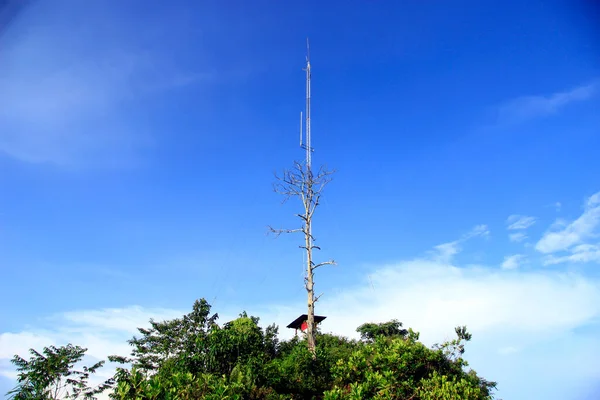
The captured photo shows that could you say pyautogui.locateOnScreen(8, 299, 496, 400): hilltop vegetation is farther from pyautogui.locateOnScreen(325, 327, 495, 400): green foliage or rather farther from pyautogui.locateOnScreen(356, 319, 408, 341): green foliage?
pyautogui.locateOnScreen(356, 319, 408, 341): green foliage

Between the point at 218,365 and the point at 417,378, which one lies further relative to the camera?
the point at 218,365

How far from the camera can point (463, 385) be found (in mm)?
11484

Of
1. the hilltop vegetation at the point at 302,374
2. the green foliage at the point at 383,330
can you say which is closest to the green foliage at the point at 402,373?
the hilltop vegetation at the point at 302,374

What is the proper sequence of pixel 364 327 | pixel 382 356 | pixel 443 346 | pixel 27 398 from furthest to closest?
pixel 364 327 → pixel 27 398 → pixel 443 346 → pixel 382 356

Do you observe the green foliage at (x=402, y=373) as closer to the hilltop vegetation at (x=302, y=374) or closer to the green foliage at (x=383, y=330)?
the hilltop vegetation at (x=302, y=374)

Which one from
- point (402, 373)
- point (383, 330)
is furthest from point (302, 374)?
point (383, 330)

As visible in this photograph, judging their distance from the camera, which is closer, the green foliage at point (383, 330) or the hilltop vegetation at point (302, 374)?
the hilltop vegetation at point (302, 374)

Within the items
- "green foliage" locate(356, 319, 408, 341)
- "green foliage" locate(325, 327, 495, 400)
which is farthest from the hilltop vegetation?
"green foliage" locate(356, 319, 408, 341)

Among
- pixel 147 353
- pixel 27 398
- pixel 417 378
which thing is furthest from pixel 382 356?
pixel 147 353

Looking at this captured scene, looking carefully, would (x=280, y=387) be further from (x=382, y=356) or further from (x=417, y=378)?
(x=417, y=378)

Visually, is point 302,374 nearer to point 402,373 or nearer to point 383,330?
point 402,373

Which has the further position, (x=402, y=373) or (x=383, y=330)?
(x=383, y=330)

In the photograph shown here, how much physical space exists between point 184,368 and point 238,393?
326cm

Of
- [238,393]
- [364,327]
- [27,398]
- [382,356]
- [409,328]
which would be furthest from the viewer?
[364,327]
